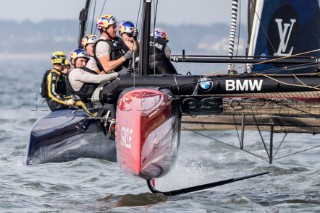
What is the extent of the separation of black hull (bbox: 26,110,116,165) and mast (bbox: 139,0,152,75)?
103 inches

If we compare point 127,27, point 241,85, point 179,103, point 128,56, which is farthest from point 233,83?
point 127,27

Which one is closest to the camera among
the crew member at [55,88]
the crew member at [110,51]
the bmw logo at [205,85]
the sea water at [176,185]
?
the sea water at [176,185]

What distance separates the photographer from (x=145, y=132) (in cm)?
923

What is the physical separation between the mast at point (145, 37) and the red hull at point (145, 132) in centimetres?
45

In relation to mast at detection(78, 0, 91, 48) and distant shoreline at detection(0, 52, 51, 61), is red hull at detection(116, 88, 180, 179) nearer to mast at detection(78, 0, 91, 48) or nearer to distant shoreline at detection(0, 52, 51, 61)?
mast at detection(78, 0, 91, 48)

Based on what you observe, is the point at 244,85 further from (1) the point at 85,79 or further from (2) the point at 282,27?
(2) the point at 282,27

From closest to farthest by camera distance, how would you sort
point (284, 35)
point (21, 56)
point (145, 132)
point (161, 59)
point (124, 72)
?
point (145, 132) < point (124, 72) < point (161, 59) < point (284, 35) < point (21, 56)

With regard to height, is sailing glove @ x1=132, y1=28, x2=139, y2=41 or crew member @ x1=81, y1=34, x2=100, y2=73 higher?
sailing glove @ x1=132, y1=28, x2=139, y2=41

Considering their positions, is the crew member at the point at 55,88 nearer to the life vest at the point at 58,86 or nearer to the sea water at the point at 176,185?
the life vest at the point at 58,86

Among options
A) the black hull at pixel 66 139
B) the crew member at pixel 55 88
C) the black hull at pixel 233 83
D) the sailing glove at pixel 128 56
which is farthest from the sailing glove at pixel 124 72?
the crew member at pixel 55 88

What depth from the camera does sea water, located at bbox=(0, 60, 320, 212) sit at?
31.7ft

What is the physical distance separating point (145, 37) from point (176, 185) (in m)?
1.65

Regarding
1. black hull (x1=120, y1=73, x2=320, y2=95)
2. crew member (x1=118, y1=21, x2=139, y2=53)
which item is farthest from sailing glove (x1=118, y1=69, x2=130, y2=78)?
crew member (x1=118, y1=21, x2=139, y2=53)

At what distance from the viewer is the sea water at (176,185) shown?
9.67m
